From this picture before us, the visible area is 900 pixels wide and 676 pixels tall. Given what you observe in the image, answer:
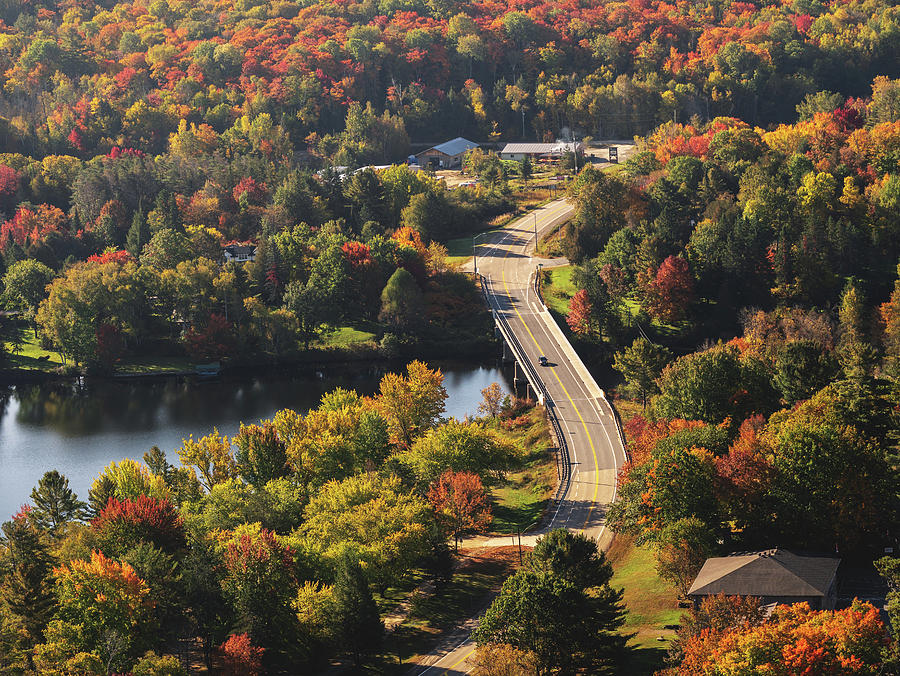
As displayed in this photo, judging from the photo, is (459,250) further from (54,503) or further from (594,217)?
(54,503)

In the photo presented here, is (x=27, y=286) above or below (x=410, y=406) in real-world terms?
above

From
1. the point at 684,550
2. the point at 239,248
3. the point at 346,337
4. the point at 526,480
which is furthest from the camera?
the point at 239,248

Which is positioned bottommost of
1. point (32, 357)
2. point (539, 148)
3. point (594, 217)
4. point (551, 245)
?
point (32, 357)

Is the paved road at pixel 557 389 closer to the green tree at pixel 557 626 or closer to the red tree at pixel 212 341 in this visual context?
the green tree at pixel 557 626

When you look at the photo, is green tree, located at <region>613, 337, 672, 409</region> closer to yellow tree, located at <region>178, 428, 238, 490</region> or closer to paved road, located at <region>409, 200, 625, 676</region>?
paved road, located at <region>409, 200, 625, 676</region>

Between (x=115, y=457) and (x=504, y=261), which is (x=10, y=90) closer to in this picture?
(x=504, y=261)

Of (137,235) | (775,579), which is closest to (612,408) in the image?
(775,579)

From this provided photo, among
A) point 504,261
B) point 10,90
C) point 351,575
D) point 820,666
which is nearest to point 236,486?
point 351,575

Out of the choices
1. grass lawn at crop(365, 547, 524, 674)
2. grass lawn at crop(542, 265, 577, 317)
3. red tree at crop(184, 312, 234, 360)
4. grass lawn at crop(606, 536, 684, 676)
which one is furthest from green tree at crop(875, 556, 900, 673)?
red tree at crop(184, 312, 234, 360)
